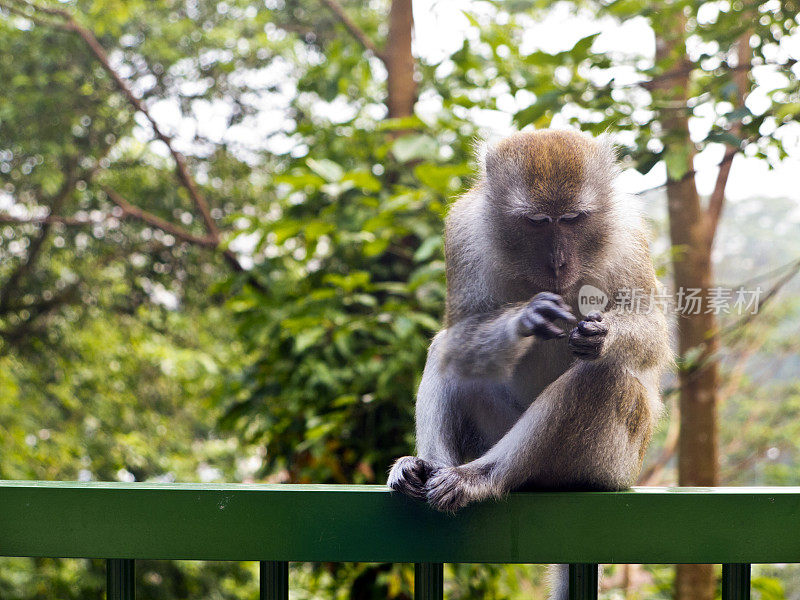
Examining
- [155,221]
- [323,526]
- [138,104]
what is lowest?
[323,526]

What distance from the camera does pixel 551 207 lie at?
2236mm

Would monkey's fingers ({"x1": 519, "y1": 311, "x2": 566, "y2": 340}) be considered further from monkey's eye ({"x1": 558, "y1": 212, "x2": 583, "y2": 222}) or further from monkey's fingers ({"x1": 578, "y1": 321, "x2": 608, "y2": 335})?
monkey's eye ({"x1": 558, "y1": 212, "x2": 583, "y2": 222})

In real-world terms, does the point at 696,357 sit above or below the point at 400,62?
below

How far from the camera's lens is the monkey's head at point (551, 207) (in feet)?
7.29

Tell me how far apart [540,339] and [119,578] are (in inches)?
47.1

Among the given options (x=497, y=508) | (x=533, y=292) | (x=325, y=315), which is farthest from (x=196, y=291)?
(x=497, y=508)

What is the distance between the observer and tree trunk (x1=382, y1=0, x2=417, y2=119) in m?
4.93

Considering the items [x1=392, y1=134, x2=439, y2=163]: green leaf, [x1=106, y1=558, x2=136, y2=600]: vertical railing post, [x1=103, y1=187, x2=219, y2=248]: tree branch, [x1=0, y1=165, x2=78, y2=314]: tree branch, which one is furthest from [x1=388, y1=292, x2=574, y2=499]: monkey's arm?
[x1=0, y1=165, x2=78, y2=314]: tree branch

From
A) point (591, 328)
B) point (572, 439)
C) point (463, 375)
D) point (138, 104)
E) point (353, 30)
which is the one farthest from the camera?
point (138, 104)

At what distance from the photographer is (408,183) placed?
175 inches

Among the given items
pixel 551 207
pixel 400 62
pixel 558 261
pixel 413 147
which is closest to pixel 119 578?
pixel 558 261

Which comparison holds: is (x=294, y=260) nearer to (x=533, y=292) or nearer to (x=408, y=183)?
(x=408, y=183)
